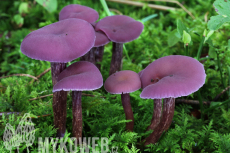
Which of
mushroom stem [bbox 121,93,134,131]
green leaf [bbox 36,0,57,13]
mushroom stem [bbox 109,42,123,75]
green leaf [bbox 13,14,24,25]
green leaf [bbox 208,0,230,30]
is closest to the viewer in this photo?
green leaf [bbox 208,0,230,30]

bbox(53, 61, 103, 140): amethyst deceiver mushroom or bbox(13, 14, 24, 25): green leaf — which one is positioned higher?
bbox(13, 14, 24, 25): green leaf

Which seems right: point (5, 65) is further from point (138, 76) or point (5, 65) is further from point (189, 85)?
point (189, 85)

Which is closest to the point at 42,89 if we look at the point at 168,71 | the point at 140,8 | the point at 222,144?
the point at 168,71

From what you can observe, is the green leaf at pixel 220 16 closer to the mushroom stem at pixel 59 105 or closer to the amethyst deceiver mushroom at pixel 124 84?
the amethyst deceiver mushroom at pixel 124 84

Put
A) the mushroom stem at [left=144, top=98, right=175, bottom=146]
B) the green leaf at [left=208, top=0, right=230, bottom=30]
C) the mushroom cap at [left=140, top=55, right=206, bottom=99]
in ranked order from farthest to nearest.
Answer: the mushroom stem at [left=144, top=98, right=175, bottom=146]
the green leaf at [left=208, top=0, right=230, bottom=30]
the mushroom cap at [left=140, top=55, right=206, bottom=99]

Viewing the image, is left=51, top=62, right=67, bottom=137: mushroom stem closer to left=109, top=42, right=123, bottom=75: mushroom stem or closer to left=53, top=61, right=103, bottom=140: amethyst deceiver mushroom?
left=53, top=61, right=103, bottom=140: amethyst deceiver mushroom

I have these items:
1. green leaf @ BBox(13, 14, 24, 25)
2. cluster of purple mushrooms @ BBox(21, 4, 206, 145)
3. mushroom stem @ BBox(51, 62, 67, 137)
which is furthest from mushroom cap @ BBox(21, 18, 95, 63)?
green leaf @ BBox(13, 14, 24, 25)

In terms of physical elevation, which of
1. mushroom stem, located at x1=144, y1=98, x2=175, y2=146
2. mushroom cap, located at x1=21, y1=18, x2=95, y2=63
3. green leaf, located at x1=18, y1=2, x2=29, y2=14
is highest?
green leaf, located at x1=18, y1=2, x2=29, y2=14

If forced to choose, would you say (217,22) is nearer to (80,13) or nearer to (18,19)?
(80,13)
